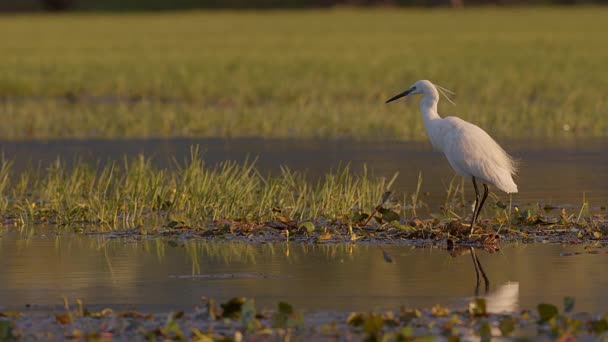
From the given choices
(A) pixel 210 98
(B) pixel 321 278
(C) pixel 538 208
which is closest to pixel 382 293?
(B) pixel 321 278

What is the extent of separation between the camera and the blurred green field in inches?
837

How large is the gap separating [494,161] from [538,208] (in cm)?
171

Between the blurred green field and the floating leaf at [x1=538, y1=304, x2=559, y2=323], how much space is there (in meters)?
12.7

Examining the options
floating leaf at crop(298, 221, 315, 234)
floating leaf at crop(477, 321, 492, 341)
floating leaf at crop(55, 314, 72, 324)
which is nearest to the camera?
floating leaf at crop(477, 321, 492, 341)

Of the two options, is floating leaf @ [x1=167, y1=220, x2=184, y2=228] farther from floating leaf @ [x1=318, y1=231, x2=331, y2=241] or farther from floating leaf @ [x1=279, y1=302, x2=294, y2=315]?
floating leaf @ [x1=279, y1=302, x2=294, y2=315]

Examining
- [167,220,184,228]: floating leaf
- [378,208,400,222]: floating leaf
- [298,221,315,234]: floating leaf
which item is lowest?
[167,220,184,228]: floating leaf

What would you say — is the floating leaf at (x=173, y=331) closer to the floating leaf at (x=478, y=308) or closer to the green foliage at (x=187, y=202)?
the floating leaf at (x=478, y=308)

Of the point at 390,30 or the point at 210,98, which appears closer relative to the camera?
the point at 210,98

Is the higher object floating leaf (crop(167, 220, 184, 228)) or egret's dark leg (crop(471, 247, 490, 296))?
floating leaf (crop(167, 220, 184, 228))

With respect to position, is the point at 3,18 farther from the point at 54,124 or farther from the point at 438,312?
the point at 438,312

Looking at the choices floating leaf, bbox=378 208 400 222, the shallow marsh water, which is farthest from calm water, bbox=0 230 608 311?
floating leaf, bbox=378 208 400 222

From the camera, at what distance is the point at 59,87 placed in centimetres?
2962

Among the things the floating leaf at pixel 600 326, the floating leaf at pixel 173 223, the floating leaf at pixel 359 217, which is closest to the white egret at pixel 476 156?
the floating leaf at pixel 359 217

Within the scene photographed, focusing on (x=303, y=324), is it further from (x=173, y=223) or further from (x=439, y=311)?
(x=173, y=223)
